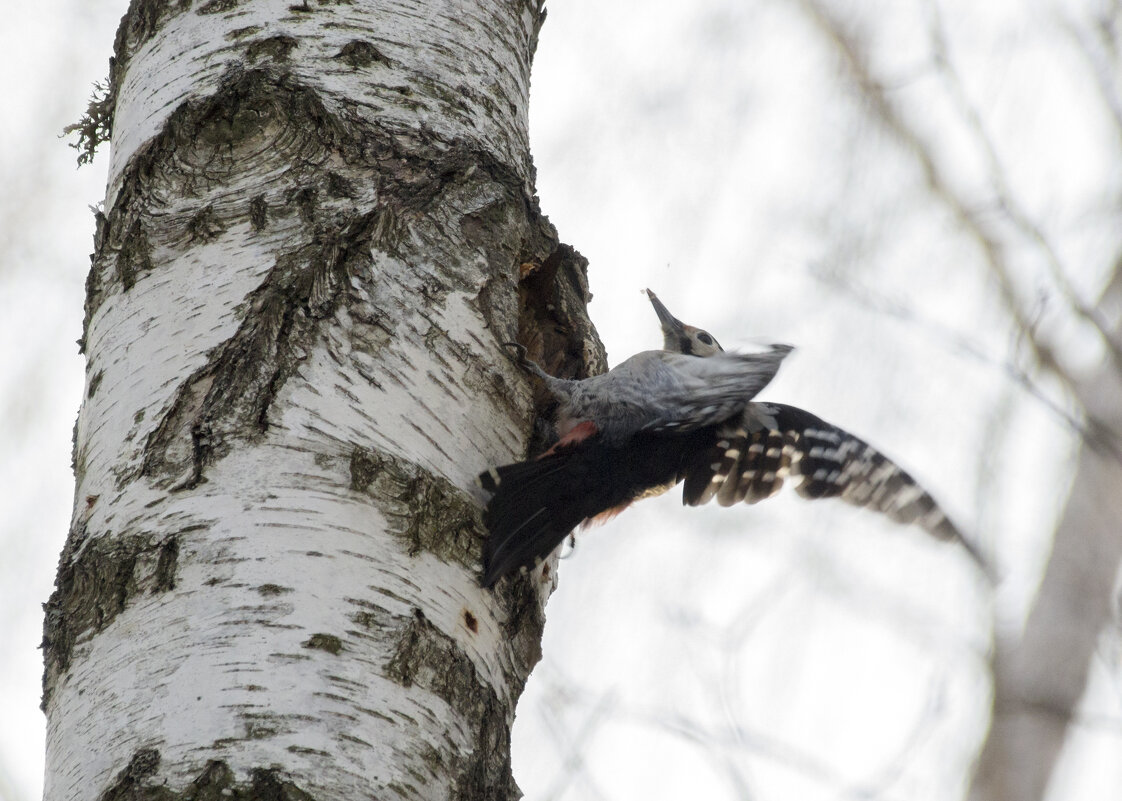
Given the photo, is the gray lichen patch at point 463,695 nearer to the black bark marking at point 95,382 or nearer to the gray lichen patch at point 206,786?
the gray lichen patch at point 206,786

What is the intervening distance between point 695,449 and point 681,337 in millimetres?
1085

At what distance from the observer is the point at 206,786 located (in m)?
1.46

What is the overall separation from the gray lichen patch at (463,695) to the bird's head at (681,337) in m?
2.45

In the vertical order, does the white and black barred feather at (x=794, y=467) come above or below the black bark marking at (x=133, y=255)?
above

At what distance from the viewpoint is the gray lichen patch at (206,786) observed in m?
1.47

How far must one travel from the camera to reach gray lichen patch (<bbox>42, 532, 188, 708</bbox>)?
5.55ft

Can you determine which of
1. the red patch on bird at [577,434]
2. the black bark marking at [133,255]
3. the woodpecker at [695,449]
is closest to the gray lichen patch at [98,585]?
the black bark marking at [133,255]

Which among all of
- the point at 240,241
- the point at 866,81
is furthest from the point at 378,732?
the point at 866,81

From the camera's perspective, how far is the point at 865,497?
3270mm

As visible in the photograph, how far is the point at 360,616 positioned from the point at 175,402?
0.48m

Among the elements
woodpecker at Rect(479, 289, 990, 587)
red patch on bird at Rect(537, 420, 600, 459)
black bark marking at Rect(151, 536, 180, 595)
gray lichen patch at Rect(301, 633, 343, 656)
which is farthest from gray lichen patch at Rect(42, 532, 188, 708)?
red patch on bird at Rect(537, 420, 600, 459)

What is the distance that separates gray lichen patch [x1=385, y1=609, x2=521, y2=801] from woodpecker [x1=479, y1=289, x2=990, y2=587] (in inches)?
19.2

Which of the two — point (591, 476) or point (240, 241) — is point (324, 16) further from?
point (591, 476)

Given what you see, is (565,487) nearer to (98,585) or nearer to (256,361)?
(256,361)
